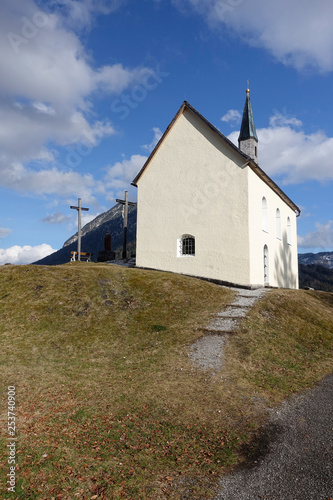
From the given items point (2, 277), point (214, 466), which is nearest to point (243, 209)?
point (2, 277)

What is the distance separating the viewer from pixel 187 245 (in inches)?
1062

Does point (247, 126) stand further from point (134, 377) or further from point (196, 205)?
point (134, 377)

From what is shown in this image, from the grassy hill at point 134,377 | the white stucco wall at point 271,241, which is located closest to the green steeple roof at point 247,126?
the white stucco wall at point 271,241

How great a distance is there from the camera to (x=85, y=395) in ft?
33.2

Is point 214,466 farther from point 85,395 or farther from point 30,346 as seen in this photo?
point 30,346

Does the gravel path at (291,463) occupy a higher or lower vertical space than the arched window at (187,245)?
lower

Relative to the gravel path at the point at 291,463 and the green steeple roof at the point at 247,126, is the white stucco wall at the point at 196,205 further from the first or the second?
the gravel path at the point at 291,463

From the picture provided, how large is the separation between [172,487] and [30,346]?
9361 mm

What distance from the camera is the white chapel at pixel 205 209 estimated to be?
24453 millimetres

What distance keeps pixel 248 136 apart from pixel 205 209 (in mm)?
11030

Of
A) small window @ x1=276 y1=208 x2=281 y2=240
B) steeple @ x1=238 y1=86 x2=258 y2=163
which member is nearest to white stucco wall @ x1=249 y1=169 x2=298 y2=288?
small window @ x1=276 y1=208 x2=281 y2=240

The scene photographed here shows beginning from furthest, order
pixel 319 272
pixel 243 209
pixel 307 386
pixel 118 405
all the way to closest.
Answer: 1. pixel 319 272
2. pixel 243 209
3. pixel 307 386
4. pixel 118 405

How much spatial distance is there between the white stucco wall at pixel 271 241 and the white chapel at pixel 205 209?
79mm

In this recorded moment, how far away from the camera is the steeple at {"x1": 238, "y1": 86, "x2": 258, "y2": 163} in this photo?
105 ft
